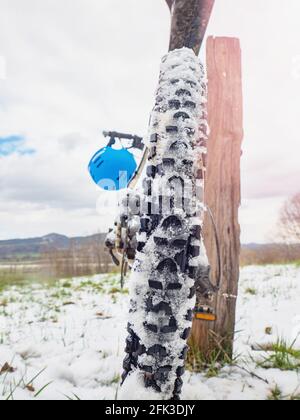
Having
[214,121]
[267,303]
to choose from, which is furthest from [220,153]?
[267,303]

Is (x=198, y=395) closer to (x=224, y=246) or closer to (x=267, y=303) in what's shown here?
(x=224, y=246)

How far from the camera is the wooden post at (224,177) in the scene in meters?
2.05

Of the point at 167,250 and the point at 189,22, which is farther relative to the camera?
the point at 189,22

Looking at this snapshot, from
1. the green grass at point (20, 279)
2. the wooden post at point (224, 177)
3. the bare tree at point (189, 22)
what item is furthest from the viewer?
the green grass at point (20, 279)

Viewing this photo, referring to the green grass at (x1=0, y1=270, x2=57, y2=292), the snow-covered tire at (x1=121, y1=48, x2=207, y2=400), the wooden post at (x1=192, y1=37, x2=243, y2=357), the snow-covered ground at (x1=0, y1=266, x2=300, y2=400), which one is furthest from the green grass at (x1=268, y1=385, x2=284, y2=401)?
the green grass at (x1=0, y1=270, x2=57, y2=292)

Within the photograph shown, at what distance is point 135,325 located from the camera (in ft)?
3.79

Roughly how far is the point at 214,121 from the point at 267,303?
235cm

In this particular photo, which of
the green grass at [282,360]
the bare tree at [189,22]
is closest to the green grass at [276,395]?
the green grass at [282,360]

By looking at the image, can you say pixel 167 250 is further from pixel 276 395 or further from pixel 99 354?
pixel 99 354

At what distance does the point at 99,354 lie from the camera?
210cm

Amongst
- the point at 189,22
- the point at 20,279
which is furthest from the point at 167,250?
the point at 20,279

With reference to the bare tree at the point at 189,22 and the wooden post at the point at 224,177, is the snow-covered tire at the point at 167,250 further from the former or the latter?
the wooden post at the point at 224,177

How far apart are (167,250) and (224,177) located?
1.12 meters

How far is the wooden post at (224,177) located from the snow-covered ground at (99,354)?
0.23 metres
